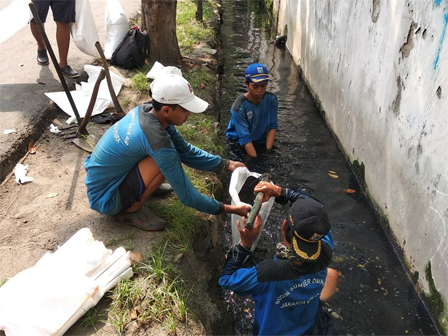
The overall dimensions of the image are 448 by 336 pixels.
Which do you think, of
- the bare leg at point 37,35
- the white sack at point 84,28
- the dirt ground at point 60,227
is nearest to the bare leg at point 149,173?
the dirt ground at point 60,227

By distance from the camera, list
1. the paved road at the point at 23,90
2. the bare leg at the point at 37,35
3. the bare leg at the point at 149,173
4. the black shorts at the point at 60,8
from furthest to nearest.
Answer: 1. the bare leg at the point at 37,35
2. the black shorts at the point at 60,8
3. the paved road at the point at 23,90
4. the bare leg at the point at 149,173

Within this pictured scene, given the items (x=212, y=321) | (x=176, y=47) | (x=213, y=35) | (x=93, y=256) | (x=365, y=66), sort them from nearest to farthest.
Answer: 1. (x=93, y=256)
2. (x=212, y=321)
3. (x=365, y=66)
4. (x=176, y=47)
5. (x=213, y=35)

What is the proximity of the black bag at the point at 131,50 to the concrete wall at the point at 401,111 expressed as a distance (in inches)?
118

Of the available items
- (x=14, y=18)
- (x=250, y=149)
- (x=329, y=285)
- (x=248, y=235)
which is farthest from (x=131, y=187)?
(x=14, y=18)

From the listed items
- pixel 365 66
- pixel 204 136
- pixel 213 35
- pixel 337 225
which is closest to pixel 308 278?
pixel 337 225

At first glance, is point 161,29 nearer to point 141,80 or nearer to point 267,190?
point 141,80

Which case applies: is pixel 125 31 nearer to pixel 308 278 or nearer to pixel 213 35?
pixel 213 35

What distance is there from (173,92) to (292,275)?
141cm

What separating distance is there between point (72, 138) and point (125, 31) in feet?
8.17

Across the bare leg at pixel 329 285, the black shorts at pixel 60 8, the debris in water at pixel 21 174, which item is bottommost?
the bare leg at pixel 329 285

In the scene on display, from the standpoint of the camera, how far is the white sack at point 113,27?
5.74m

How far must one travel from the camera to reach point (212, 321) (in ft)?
8.95

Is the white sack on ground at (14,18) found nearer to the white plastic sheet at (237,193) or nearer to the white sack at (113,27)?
the white sack at (113,27)

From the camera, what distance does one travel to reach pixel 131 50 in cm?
568
